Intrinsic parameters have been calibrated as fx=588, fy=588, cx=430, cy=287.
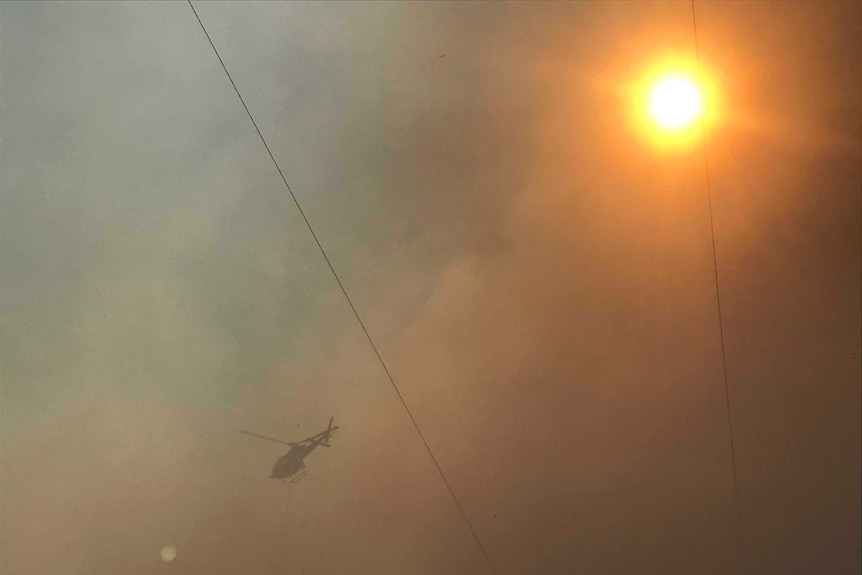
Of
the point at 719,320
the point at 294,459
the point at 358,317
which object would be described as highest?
the point at 719,320

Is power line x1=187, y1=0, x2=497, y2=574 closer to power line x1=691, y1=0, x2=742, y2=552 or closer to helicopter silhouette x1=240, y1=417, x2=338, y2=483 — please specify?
helicopter silhouette x1=240, y1=417, x2=338, y2=483

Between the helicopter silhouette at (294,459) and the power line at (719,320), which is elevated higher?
the power line at (719,320)

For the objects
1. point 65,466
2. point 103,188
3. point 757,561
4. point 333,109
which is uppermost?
point 333,109

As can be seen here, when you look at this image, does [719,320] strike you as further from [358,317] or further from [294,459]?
[294,459]

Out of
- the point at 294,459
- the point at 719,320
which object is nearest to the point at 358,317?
the point at 294,459

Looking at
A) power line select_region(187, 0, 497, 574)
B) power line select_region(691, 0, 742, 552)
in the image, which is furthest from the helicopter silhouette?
power line select_region(691, 0, 742, 552)

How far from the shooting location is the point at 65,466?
106 cm

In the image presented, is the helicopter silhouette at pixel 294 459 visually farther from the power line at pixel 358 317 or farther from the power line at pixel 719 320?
the power line at pixel 719 320

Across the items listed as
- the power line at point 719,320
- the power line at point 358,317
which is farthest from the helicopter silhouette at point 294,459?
the power line at point 719,320

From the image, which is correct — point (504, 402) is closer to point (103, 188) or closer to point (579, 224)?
point (579, 224)

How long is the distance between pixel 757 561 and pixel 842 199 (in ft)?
2.45

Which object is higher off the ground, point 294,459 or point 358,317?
point 358,317

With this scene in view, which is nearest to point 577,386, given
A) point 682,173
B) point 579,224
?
point 579,224

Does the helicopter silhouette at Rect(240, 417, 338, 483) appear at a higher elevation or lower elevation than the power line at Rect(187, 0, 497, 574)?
lower
